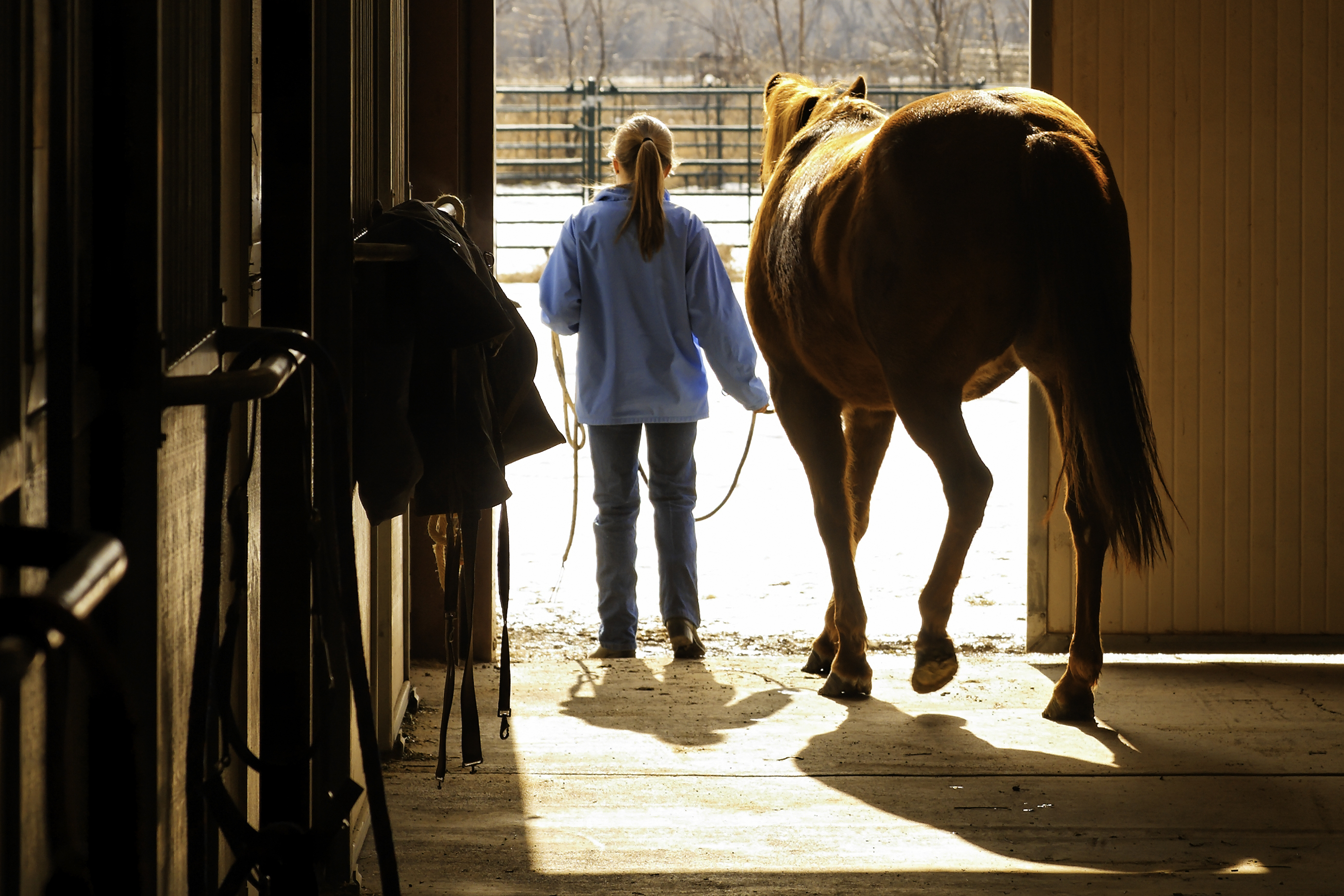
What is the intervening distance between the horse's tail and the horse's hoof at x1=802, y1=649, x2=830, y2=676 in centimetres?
108

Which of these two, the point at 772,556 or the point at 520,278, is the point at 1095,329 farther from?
the point at 520,278

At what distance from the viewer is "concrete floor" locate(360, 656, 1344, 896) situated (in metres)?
2.27

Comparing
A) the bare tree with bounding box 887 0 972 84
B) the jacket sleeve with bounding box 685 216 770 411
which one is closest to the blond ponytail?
the jacket sleeve with bounding box 685 216 770 411

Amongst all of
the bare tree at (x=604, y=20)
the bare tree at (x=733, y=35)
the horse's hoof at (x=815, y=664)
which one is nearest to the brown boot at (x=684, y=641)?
the horse's hoof at (x=815, y=664)

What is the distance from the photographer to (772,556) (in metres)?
5.37

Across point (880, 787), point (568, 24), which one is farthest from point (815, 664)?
→ point (568, 24)

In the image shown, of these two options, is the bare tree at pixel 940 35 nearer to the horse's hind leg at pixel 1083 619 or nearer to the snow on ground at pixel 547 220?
the snow on ground at pixel 547 220

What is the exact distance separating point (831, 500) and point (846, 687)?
1.72 ft

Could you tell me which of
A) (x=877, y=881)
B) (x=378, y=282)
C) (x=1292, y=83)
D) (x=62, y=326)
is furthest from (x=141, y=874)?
(x=1292, y=83)

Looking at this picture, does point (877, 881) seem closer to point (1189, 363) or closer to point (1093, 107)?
point (1189, 363)

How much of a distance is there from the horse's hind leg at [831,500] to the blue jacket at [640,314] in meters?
0.28

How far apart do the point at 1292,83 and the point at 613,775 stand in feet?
9.07

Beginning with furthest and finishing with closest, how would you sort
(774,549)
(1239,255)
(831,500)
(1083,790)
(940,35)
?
(940,35)
(774,549)
(1239,255)
(831,500)
(1083,790)

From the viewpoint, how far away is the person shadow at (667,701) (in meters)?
3.21
